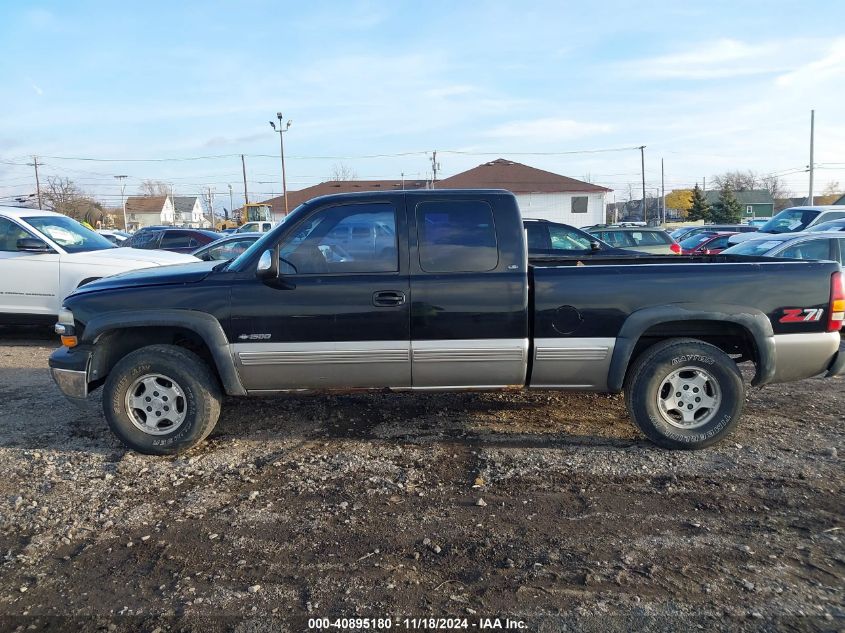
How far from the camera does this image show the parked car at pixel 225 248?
13638 mm

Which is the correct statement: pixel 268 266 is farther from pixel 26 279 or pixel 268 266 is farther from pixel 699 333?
pixel 26 279

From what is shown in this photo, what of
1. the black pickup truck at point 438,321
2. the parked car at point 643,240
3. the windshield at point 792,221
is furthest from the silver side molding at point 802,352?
the windshield at point 792,221

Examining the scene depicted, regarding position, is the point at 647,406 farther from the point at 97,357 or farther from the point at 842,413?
the point at 97,357

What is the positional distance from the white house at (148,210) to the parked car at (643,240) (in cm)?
9447

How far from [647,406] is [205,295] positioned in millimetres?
3290

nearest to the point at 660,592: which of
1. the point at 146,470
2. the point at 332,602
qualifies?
the point at 332,602

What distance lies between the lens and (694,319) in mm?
4684

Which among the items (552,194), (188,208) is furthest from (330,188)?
(188,208)

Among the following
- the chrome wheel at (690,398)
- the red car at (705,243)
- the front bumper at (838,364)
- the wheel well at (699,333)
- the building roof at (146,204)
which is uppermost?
the building roof at (146,204)

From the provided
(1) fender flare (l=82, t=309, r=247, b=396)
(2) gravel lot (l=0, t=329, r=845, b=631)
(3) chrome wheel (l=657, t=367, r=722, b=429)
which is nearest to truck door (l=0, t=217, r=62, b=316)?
(2) gravel lot (l=0, t=329, r=845, b=631)

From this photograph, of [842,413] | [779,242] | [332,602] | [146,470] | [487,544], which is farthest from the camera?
[779,242]

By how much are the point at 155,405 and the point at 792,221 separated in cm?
1793

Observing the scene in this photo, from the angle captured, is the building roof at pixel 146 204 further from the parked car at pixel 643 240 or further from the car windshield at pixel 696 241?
the parked car at pixel 643 240

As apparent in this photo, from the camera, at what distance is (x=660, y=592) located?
3074mm
